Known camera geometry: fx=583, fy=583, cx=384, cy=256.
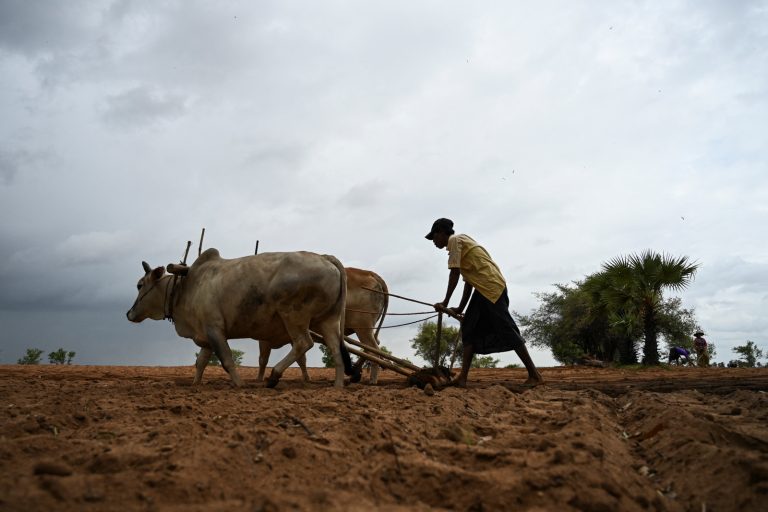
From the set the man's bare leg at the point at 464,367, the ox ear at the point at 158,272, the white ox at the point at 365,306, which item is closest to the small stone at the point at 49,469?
the man's bare leg at the point at 464,367

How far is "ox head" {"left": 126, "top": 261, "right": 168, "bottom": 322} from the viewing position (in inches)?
329

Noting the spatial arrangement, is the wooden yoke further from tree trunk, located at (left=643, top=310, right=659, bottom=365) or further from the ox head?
tree trunk, located at (left=643, top=310, right=659, bottom=365)

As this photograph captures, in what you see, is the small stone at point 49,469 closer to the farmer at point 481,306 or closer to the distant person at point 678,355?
the farmer at point 481,306

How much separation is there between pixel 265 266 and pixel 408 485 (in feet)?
16.5

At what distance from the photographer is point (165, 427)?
3.17 meters

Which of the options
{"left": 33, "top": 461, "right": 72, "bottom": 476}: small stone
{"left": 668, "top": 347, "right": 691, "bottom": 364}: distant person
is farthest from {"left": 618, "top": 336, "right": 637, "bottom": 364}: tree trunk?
{"left": 33, "top": 461, "right": 72, "bottom": 476}: small stone

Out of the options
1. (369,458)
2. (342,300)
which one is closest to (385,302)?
(342,300)

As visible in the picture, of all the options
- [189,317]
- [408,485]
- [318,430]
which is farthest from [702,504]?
[189,317]

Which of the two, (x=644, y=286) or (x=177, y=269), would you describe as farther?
(x=644, y=286)

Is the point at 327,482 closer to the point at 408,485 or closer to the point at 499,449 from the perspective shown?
the point at 408,485

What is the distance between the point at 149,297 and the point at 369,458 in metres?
6.60

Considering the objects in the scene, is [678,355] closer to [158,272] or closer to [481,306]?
[481,306]

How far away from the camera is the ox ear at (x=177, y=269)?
25.1 ft

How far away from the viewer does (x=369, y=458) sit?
267 centimetres
